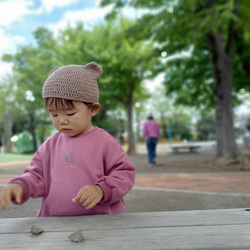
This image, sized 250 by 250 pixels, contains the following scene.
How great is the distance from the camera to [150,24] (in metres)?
7.76

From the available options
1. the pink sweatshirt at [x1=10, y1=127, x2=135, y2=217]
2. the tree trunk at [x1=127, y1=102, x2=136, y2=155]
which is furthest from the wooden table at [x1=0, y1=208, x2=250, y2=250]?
the tree trunk at [x1=127, y1=102, x2=136, y2=155]

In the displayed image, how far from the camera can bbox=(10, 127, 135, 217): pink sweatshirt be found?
49.9 inches

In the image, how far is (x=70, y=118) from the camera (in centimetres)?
133

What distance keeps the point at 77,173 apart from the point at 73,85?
16.7 inches

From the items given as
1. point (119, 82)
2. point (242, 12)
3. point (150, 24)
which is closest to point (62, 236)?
point (150, 24)

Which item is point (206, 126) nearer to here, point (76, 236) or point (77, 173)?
point (77, 173)

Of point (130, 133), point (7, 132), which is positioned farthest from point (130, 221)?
point (130, 133)

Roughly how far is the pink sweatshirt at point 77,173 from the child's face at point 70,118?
0.07 m

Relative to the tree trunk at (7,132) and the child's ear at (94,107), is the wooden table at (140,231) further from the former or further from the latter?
the tree trunk at (7,132)

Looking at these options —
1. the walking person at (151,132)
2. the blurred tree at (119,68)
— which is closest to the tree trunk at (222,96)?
the walking person at (151,132)

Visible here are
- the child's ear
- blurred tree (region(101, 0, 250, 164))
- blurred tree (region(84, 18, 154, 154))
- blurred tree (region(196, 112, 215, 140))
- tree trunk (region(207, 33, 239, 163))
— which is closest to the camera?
the child's ear

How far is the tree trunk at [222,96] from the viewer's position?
344 inches

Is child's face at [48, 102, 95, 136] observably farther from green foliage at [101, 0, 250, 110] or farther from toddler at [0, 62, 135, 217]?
green foliage at [101, 0, 250, 110]

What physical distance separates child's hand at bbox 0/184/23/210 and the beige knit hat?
0.45 m
